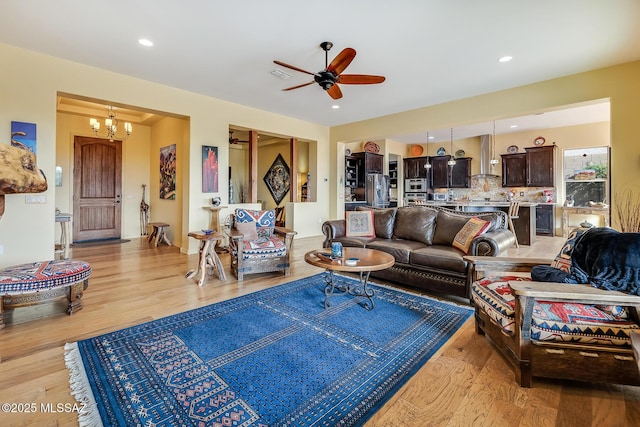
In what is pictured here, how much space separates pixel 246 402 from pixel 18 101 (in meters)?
4.76

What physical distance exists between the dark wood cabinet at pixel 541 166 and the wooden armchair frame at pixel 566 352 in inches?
318

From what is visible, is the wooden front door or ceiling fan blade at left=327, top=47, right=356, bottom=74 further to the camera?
the wooden front door

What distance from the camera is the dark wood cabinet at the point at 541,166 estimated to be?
320 inches

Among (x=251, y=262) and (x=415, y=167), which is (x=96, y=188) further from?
(x=415, y=167)

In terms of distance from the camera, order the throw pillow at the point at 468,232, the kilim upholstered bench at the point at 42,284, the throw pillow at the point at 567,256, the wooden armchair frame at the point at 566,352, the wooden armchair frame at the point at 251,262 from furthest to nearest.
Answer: the wooden armchair frame at the point at 251,262 → the throw pillow at the point at 468,232 → the kilim upholstered bench at the point at 42,284 → the throw pillow at the point at 567,256 → the wooden armchair frame at the point at 566,352

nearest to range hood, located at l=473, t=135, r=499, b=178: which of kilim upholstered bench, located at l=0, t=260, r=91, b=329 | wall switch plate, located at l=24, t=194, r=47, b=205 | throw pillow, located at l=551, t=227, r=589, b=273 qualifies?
throw pillow, located at l=551, t=227, r=589, b=273

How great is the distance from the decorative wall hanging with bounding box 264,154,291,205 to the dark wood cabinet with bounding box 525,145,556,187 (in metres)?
7.02

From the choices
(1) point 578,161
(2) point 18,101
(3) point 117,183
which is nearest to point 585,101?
(1) point 578,161

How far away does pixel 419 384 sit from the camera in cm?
180

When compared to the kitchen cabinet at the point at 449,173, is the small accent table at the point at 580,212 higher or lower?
lower

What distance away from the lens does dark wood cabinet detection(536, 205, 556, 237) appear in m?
7.91

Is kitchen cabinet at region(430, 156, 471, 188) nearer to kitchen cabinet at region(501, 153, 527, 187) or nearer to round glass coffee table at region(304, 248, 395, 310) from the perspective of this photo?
kitchen cabinet at region(501, 153, 527, 187)

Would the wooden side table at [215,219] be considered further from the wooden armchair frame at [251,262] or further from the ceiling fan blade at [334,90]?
the ceiling fan blade at [334,90]

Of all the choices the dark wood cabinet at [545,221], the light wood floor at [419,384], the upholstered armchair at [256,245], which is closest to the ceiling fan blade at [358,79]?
the upholstered armchair at [256,245]
